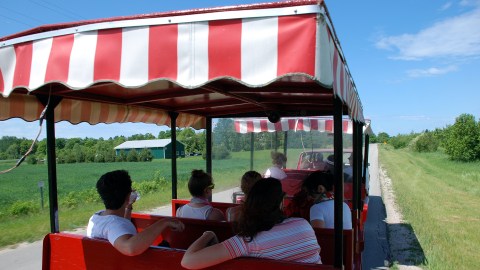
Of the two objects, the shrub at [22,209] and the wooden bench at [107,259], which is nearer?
the wooden bench at [107,259]

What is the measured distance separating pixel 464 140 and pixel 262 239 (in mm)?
35604

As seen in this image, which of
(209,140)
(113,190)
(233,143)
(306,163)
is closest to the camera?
(113,190)

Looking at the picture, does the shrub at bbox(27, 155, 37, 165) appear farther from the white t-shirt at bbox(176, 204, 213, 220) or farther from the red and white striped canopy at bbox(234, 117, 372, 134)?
the white t-shirt at bbox(176, 204, 213, 220)

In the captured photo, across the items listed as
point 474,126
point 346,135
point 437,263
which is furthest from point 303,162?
point 474,126

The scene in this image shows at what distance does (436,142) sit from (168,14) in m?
67.2

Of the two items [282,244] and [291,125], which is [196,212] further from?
[291,125]

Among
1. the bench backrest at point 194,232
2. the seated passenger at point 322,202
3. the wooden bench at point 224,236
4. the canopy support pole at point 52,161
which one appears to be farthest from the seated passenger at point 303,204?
the canopy support pole at point 52,161

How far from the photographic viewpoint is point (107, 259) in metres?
2.27

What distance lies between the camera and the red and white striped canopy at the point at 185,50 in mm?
1470

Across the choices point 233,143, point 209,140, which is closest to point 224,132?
point 209,140

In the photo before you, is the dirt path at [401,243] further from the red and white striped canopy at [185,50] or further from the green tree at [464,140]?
the green tree at [464,140]

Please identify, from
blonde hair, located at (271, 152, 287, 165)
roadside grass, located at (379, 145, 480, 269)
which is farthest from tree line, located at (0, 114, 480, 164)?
roadside grass, located at (379, 145, 480, 269)

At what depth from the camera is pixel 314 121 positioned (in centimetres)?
799

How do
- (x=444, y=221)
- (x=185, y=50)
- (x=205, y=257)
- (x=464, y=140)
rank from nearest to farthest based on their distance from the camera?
(x=185, y=50)
(x=205, y=257)
(x=444, y=221)
(x=464, y=140)
